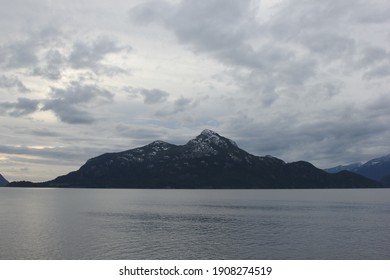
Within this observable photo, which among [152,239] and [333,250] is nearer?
[333,250]

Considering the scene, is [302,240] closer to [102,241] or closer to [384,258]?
[384,258]

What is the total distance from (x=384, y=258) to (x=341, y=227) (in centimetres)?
4993

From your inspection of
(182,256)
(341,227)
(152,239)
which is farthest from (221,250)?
(341,227)

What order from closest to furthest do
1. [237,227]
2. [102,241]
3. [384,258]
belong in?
1. [384,258]
2. [102,241]
3. [237,227]

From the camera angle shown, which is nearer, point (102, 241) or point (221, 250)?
point (221, 250)

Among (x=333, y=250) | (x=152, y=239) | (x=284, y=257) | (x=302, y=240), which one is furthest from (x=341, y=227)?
(x=152, y=239)

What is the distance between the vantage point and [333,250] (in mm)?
80688

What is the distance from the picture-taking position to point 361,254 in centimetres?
7675

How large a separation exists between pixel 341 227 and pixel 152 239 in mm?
65361
